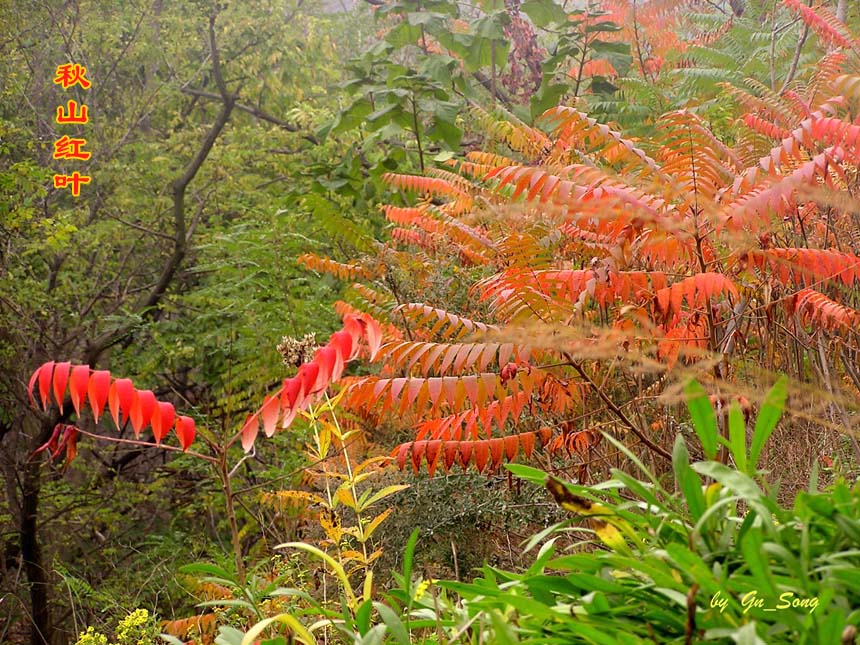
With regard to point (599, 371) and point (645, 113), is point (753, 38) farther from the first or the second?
point (599, 371)

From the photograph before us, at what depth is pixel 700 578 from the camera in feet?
3.47

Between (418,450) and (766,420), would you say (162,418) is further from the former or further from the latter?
(766,420)

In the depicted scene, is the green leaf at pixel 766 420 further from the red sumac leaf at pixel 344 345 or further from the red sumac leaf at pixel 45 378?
the red sumac leaf at pixel 45 378

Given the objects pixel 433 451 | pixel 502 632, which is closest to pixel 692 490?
A: pixel 502 632

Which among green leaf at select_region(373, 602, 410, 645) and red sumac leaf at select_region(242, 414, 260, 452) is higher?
red sumac leaf at select_region(242, 414, 260, 452)

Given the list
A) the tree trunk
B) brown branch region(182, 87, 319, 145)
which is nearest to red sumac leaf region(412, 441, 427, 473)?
the tree trunk

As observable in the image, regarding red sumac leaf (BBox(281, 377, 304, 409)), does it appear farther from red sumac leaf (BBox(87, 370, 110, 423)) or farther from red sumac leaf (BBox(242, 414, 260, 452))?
red sumac leaf (BBox(87, 370, 110, 423))

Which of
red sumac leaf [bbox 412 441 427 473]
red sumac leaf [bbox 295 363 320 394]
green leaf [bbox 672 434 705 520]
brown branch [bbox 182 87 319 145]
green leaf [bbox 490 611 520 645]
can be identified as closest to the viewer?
green leaf [bbox 490 611 520 645]

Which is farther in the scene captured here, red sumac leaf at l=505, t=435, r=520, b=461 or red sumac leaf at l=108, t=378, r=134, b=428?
red sumac leaf at l=505, t=435, r=520, b=461

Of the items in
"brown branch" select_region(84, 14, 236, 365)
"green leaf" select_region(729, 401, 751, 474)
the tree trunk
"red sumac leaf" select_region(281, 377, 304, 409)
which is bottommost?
the tree trunk

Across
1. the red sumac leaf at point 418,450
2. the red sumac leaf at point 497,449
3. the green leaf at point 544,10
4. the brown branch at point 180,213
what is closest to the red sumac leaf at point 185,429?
the red sumac leaf at point 418,450

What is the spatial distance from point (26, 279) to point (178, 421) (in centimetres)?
641

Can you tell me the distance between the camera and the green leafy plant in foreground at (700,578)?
3.41 ft

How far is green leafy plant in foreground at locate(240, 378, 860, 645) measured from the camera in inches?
40.9
